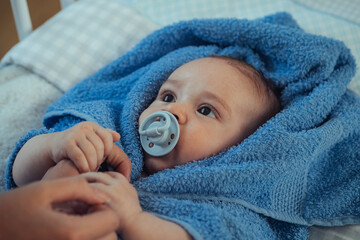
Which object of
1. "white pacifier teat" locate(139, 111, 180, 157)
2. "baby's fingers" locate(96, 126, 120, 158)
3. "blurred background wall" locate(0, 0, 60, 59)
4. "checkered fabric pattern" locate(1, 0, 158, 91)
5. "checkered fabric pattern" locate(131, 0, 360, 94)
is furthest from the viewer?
"blurred background wall" locate(0, 0, 60, 59)

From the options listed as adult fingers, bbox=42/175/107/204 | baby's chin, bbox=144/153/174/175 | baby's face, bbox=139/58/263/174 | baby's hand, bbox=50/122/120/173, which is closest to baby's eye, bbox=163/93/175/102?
baby's face, bbox=139/58/263/174

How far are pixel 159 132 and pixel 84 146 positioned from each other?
0.19 metres

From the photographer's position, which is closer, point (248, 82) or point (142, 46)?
point (248, 82)

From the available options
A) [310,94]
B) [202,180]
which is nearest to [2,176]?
[202,180]

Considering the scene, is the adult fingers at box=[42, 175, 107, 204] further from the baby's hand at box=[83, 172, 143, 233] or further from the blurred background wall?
the blurred background wall

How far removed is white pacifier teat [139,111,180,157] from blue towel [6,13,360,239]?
33mm

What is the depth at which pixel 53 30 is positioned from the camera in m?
1.30

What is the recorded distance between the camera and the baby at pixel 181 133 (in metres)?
0.61

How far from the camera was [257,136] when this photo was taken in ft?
2.66

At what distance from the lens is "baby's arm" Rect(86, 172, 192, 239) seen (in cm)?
54

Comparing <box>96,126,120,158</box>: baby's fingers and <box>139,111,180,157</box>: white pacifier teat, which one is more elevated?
<box>96,126,120,158</box>: baby's fingers

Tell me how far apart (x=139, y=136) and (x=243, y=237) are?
0.32 m

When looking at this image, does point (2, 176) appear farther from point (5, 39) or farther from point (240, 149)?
point (5, 39)

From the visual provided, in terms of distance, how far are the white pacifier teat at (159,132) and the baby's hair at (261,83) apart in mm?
255
